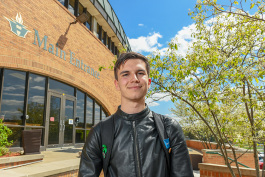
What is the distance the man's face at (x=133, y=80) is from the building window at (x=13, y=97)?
799 cm

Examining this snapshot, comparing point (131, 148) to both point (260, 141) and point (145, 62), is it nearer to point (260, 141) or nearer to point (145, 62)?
point (145, 62)

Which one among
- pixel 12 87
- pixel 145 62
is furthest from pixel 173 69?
pixel 12 87

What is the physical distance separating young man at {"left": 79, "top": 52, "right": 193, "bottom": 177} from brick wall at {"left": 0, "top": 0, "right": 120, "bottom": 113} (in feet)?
24.9

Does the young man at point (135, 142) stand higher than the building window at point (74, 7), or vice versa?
the building window at point (74, 7)

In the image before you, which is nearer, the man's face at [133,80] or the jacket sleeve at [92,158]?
the jacket sleeve at [92,158]

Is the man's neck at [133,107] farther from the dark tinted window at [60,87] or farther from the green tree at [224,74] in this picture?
the dark tinted window at [60,87]

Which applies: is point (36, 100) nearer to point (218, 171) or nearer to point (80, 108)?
point (80, 108)

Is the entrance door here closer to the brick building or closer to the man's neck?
the brick building

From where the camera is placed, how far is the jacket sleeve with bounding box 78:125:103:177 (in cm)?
159

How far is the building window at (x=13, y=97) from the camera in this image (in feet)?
26.7

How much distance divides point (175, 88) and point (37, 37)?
7.16 meters

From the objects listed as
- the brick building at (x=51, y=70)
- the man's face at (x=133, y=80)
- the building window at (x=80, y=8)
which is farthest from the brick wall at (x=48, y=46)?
the man's face at (x=133, y=80)

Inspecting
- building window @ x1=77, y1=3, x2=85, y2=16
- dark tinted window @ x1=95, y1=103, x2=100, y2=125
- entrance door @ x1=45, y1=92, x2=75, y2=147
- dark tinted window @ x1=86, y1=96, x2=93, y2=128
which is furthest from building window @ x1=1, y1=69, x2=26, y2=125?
building window @ x1=77, y1=3, x2=85, y2=16

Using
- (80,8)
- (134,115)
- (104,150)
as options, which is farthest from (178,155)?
(80,8)
